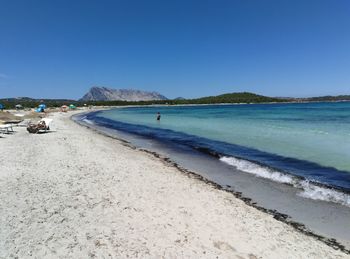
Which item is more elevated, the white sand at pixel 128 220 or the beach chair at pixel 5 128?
the beach chair at pixel 5 128

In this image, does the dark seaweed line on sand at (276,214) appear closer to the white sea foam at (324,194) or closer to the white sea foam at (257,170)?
the white sea foam at (324,194)

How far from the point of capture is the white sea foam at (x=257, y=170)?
12.3 m

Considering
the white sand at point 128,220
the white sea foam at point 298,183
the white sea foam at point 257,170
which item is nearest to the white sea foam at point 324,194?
the white sea foam at point 298,183

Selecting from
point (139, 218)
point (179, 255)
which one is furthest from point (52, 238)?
point (179, 255)

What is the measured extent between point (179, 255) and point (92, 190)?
412 centimetres

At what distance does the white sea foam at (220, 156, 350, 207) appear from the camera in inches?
392

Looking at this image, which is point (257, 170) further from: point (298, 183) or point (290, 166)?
point (298, 183)

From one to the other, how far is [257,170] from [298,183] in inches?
91.2

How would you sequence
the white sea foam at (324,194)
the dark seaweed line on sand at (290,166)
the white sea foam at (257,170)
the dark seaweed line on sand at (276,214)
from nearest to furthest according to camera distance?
1. the dark seaweed line on sand at (276,214)
2. the white sea foam at (324,194)
3. the dark seaweed line on sand at (290,166)
4. the white sea foam at (257,170)

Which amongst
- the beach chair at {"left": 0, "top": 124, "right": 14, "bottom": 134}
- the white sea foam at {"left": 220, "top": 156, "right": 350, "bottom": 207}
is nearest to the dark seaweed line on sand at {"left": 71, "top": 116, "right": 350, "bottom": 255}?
the white sea foam at {"left": 220, "top": 156, "right": 350, "bottom": 207}

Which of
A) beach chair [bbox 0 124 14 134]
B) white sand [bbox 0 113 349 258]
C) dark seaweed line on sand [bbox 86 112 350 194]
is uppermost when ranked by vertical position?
beach chair [bbox 0 124 14 134]

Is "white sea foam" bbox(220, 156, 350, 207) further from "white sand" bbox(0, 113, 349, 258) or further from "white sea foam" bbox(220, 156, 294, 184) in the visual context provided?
"white sand" bbox(0, 113, 349, 258)

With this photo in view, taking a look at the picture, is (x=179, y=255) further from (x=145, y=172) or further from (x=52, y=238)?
(x=145, y=172)

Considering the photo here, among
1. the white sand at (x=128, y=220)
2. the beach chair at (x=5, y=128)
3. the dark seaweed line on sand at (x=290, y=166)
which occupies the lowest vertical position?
the dark seaweed line on sand at (x=290, y=166)
